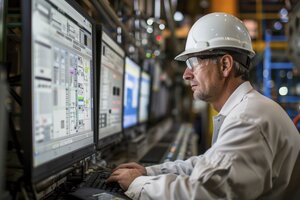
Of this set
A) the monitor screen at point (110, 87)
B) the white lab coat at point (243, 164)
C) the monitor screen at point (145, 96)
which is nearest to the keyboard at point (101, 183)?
the white lab coat at point (243, 164)

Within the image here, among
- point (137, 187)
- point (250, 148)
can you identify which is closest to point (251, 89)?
point (250, 148)

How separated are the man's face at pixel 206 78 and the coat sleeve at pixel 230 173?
15.2 inches

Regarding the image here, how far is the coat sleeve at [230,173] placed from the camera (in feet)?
4.38

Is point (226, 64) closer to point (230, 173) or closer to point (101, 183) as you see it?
point (230, 173)

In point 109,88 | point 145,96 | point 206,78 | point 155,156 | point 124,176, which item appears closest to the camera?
point 124,176

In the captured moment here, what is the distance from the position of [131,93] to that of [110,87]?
1.05 metres

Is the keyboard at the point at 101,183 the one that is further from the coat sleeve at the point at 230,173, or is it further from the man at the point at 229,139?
the coat sleeve at the point at 230,173

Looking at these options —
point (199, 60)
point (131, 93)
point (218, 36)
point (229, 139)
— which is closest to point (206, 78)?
point (199, 60)

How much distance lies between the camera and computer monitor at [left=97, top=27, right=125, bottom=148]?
209cm

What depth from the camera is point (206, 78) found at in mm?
1818

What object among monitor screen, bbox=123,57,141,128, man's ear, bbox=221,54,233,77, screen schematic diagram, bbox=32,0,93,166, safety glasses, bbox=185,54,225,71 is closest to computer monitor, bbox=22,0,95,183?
screen schematic diagram, bbox=32,0,93,166

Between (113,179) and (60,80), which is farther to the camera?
(113,179)

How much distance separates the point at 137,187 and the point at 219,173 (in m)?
0.40

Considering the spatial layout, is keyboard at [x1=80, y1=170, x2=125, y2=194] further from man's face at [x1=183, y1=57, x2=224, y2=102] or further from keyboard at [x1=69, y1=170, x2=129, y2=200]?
man's face at [x1=183, y1=57, x2=224, y2=102]
